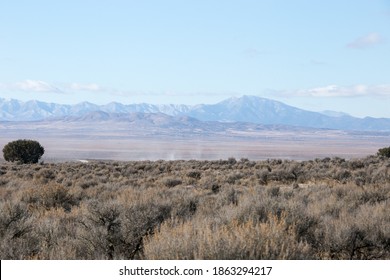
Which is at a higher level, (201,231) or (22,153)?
(201,231)

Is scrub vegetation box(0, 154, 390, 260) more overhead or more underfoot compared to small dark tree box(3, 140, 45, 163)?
more overhead

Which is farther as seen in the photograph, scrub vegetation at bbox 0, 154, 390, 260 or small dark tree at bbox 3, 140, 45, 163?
small dark tree at bbox 3, 140, 45, 163

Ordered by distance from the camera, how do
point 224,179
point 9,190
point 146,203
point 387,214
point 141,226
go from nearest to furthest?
1. point 141,226
2. point 387,214
3. point 146,203
4. point 9,190
5. point 224,179

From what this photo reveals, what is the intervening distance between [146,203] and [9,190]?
8.73 meters

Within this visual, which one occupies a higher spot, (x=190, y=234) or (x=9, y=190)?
(x=190, y=234)

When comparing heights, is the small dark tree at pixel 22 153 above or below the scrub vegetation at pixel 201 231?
below

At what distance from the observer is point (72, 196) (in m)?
15.8

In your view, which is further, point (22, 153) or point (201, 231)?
point (22, 153)

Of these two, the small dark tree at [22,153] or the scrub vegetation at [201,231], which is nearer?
the scrub vegetation at [201,231]
